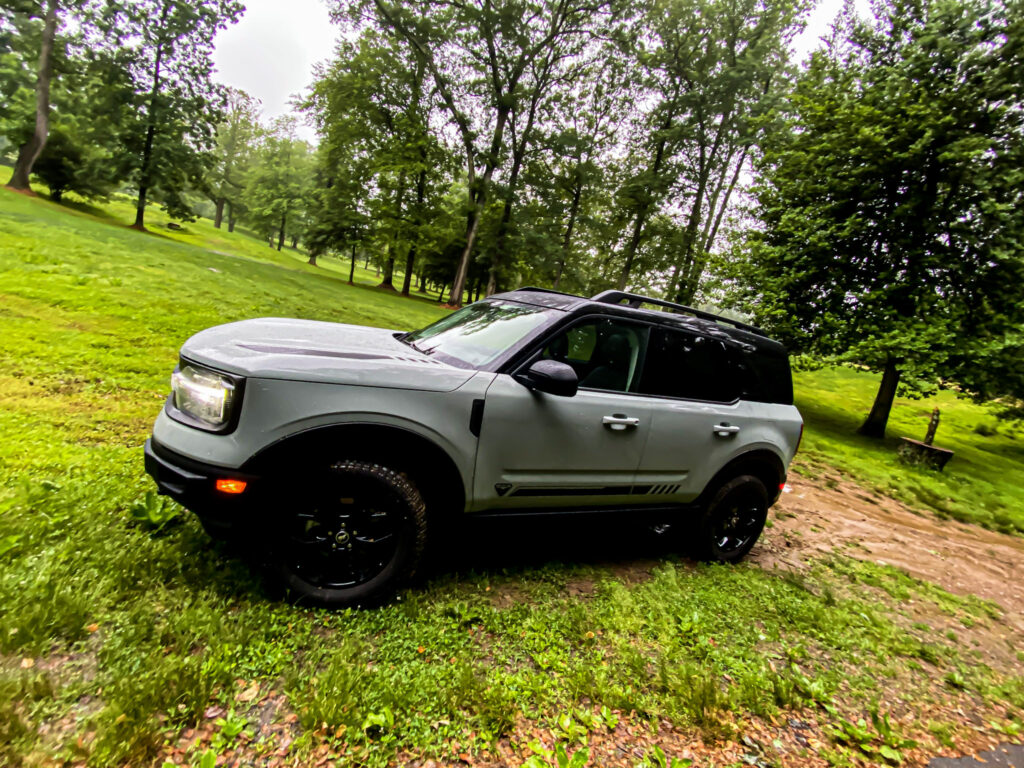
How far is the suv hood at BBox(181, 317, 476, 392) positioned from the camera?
2.09 metres

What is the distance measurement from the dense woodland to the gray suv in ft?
30.1

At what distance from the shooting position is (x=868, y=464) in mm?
8852

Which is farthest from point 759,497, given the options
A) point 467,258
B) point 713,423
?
point 467,258

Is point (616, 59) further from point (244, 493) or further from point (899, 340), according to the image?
point (244, 493)

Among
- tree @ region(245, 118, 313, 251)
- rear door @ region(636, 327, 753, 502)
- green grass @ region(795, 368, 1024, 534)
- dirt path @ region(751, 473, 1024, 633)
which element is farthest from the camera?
tree @ region(245, 118, 313, 251)

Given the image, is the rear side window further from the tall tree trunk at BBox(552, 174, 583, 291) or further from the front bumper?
the tall tree trunk at BBox(552, 174, 583, 291)

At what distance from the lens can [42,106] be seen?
20641 millimetres

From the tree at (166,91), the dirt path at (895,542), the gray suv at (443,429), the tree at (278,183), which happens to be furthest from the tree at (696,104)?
the tree at (278,183)

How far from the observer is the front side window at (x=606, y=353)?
119 inches

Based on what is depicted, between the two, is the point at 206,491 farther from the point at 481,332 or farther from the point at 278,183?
the point at 278,183

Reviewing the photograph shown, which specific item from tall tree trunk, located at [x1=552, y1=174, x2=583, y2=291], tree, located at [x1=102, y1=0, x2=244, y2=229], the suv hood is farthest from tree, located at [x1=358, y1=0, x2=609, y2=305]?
the suv hood

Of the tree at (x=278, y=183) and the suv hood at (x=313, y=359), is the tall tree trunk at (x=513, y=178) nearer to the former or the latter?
the tree at (x=278, y=183)

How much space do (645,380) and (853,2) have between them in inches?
660

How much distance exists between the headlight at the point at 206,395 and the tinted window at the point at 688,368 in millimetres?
2482
